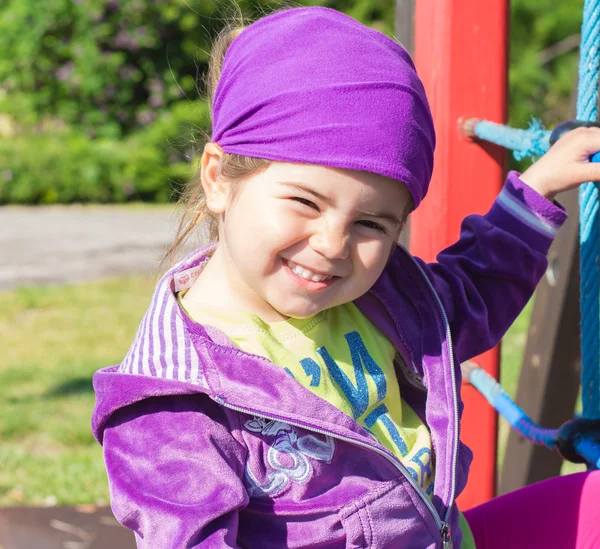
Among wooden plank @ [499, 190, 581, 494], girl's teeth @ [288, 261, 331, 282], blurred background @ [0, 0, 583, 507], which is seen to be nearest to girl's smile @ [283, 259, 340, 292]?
girl's teeth @ [288, 261, 331, 282]

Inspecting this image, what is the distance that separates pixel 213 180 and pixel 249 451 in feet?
1.25

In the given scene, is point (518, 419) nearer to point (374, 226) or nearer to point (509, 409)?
point (509, 409)

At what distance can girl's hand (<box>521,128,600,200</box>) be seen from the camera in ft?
4.67

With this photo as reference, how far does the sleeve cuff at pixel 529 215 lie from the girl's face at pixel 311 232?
0.93 ft

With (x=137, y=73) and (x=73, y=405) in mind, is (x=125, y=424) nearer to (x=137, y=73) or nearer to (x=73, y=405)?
(x=73, y=405)

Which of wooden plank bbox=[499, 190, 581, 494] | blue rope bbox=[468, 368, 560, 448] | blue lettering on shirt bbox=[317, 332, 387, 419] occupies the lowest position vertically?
wooden plank bbox=[499, 190, 581, 494]

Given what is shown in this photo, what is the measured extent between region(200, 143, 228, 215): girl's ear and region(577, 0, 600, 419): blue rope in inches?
22.7

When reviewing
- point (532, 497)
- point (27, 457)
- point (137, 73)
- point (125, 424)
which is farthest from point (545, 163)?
point (137, 73)

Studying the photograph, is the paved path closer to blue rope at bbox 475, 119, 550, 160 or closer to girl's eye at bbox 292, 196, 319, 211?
blue rope at bbox 475, 119, 550, 160

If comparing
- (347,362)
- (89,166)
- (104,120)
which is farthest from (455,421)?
(104,120)

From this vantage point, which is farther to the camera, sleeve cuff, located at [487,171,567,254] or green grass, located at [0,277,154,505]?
green grass, located at [0,277,154,505]

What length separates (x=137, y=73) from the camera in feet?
33.6

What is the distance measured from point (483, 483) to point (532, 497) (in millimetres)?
467

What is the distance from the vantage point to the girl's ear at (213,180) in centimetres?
131
